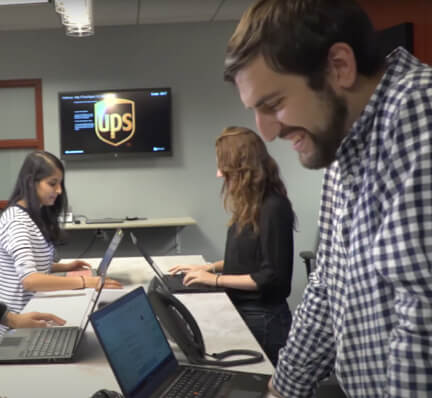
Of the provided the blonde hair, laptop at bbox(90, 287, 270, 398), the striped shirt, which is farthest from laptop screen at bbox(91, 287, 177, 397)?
the striped shirt

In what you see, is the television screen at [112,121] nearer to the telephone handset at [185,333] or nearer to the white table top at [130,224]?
the white table top at [130,224]

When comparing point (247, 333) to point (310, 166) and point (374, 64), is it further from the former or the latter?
point (374, 64)

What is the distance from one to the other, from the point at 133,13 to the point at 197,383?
3.85 m

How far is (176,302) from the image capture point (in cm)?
144

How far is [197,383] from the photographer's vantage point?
115 cm

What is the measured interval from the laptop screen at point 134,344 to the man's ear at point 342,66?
0.62 metres

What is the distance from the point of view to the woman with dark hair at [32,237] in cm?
212

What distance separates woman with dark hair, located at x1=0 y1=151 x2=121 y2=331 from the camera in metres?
2.12

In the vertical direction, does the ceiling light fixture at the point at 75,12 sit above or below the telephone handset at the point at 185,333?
above

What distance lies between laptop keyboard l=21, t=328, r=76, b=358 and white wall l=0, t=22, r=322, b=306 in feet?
10.7

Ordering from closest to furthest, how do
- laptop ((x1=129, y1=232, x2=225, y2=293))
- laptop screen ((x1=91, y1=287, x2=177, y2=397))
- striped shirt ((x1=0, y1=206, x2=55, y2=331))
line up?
laptop screen ((x1=91, y1=287, x2=177, y2=397))
laptop ((x1=129, y1=232, x2=225, y2=293))
striped shirt ((x1=0, y1=206, x2=55, y2=331))

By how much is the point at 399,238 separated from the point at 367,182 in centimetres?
15

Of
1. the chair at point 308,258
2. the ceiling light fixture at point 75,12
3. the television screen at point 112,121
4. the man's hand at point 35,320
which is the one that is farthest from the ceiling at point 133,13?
the man's hand at point 35,320

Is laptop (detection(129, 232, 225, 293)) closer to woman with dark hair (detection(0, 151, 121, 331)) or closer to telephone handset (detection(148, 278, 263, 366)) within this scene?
woman with dark hair (detection(0, 151, 121, 331))
